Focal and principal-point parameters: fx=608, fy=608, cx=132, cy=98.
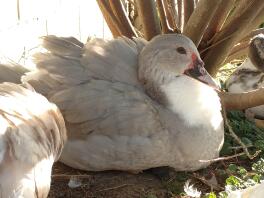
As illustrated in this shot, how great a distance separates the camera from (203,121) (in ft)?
11.0

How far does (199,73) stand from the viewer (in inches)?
131

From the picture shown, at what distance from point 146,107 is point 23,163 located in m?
1.15

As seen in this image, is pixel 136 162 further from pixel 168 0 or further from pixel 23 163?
pixel 168 0

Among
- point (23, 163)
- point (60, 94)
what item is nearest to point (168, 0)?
point (60, 94)

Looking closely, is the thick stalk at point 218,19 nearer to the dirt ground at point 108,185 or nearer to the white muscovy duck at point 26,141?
the dirt ground at point 108,185

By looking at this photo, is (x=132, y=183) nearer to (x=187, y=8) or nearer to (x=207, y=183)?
(x=207, y=183)

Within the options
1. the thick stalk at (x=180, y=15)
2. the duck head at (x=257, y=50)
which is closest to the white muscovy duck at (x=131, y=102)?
the thick stalk at (x=180, y=15)

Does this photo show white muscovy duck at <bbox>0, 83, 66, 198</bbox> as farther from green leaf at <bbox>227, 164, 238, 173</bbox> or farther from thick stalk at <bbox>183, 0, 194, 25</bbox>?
thick stalk at <bbox>183, 0, 194, 25</bbox>

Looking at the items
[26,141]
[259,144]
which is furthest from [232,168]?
[26,141]

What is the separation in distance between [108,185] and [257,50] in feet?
5.63

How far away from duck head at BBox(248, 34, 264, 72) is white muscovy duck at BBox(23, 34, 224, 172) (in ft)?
3.29

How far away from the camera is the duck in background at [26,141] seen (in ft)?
6.96

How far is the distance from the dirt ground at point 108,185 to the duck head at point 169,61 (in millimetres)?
530

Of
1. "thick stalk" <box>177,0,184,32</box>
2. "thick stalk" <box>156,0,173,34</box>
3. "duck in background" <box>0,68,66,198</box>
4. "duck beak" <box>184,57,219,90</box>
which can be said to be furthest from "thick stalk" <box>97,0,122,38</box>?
"duck in background" <box>0,68,66,198</box>
